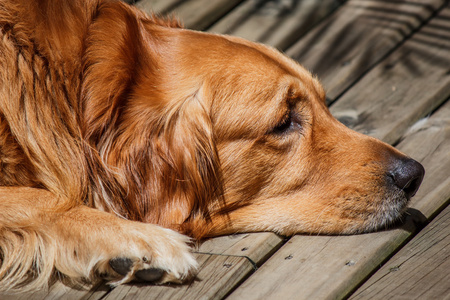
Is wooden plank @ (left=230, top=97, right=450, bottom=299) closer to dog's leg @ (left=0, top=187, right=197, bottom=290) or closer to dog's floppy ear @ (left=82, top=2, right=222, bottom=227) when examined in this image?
dog's leg @ (left=0, top=187, right=197, bottom=290)

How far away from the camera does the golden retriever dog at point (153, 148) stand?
8.08ft

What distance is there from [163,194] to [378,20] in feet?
8.05

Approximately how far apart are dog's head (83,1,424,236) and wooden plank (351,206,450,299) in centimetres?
20

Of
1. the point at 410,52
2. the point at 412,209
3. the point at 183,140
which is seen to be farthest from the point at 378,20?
the point at 183,140

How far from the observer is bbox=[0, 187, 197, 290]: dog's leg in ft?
7.49

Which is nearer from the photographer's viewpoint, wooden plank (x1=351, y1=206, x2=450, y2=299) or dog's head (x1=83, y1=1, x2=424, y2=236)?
wooden plank (x1=351, y1=206, x2=450, y2=299)

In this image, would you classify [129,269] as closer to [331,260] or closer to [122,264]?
[122,264]

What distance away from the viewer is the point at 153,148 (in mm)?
2576

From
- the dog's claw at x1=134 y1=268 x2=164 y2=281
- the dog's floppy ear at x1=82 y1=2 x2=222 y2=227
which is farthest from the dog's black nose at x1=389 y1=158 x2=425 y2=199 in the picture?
the dog's claw at x1=134 y1=268 x2=164 y2=281

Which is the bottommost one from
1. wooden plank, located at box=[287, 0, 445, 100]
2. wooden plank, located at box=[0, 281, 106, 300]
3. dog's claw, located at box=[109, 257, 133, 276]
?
wooden plank, located at box=[0, 281, 106, 300]

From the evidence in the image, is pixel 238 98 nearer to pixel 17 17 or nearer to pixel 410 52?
pixel 17 17

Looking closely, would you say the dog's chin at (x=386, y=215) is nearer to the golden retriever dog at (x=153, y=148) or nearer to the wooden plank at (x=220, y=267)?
the golden retriever dog at (x=153, y=148)

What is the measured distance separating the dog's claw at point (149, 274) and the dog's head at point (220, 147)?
0.32 meters

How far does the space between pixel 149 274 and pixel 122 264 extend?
0.35 feet
